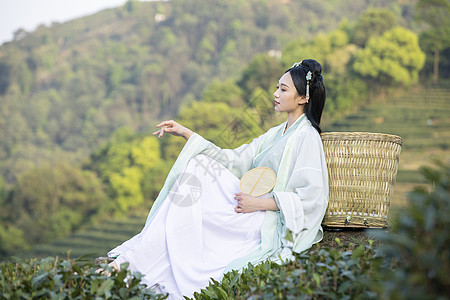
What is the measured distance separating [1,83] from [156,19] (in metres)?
7.44

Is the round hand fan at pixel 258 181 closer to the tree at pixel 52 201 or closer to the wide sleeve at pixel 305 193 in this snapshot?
the wide sleeve at pixel 305 193

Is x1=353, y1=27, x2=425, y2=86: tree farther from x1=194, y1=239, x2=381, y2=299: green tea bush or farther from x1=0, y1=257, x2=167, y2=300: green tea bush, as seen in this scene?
x1=0, y1=257, x2=167, y2=300: green tea bush

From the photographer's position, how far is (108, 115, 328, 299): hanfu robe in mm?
2098

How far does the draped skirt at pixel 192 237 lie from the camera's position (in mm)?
2088

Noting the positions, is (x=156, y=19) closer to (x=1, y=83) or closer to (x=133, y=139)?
(x=1, y=83)

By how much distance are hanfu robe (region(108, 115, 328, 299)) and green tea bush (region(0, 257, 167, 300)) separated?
0.52 m

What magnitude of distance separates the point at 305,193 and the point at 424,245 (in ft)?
4.06

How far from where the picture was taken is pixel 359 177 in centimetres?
245

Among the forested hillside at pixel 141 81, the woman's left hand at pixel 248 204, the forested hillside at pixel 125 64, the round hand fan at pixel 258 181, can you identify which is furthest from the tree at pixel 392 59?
the woman's left hand at pixel 248 204

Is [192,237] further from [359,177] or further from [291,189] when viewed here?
[359,177]

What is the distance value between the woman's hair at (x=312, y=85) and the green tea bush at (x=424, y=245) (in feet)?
4.48

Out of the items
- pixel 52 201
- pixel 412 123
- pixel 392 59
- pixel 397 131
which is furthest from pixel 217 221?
pixel 52 201

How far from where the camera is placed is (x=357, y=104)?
559 inches

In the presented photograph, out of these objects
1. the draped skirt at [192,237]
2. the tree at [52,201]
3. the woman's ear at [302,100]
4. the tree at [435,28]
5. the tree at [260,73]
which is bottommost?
Answer: the tree at [52,201]
